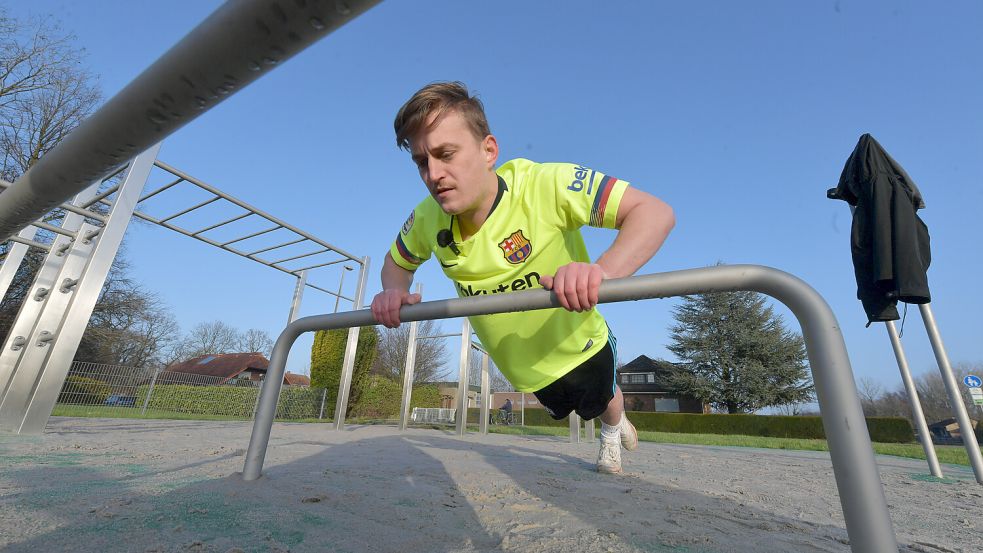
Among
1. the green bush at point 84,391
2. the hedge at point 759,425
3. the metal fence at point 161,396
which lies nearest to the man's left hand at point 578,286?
the metal fence at point 161,396

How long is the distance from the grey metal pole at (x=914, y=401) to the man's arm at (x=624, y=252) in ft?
9.40

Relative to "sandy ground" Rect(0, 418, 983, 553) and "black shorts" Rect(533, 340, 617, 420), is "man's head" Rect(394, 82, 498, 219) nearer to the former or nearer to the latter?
"black shorts" Rect(533, 340, 617, 420)

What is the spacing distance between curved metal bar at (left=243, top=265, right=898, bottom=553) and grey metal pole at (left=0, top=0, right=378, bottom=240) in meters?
0.85

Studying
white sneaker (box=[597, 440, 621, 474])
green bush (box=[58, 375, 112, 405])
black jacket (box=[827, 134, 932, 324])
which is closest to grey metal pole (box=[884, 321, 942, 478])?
black jacket (box=[827, 134, 932, 324])

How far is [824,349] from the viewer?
0.79 m

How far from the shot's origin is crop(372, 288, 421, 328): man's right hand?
4.91 feet

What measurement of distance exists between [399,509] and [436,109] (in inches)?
53.2

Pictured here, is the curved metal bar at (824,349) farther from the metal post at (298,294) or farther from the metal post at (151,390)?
the metal post at (151,390)

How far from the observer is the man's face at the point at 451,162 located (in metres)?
1.54

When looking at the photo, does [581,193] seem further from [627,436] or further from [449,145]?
[627,436]

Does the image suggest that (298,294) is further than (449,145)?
Yes

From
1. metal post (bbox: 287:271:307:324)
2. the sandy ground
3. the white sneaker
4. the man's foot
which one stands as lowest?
the sandy ground

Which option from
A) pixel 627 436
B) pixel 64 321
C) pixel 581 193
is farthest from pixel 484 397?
pixel 581 193

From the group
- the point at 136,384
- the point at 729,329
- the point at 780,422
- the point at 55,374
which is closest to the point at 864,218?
the point at 55,374
